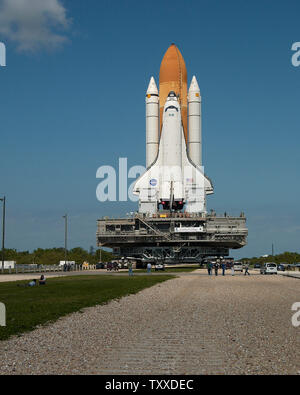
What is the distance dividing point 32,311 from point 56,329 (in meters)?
3.49

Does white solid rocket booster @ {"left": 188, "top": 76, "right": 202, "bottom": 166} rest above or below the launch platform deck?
above

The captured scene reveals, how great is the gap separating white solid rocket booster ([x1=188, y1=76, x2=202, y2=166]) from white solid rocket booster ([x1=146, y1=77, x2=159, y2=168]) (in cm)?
484

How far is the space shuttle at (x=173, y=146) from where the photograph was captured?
75.0 metres

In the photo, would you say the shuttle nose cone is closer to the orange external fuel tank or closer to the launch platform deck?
the orange external fuel tank

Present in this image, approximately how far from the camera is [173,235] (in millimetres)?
76688

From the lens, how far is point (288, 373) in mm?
7902

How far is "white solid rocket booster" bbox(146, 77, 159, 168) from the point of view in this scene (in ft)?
260

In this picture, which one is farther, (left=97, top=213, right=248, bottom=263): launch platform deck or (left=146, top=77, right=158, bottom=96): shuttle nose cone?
(left=146, top=77, right=158, bottom=96): shuttle nose cone

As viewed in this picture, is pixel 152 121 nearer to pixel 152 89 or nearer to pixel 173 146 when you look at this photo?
pixel 152 89

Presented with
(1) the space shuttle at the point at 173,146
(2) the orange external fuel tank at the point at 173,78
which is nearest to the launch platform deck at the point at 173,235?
(1) the space shuttle at the point at 173,146

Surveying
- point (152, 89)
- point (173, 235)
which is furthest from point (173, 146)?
point (173, 235)

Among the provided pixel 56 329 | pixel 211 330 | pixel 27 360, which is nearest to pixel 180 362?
pixel 27 360

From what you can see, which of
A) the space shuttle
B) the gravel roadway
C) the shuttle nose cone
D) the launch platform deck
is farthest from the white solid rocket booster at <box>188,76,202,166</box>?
the gravel roadway

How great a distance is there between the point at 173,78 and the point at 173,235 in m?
22.7
